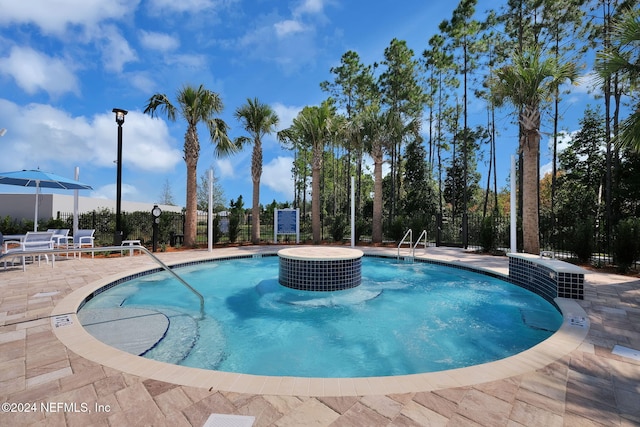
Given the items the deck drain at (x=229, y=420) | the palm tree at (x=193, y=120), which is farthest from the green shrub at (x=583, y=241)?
the palm tree at (x=193, y=120)

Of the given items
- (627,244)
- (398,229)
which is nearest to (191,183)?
(398,229)

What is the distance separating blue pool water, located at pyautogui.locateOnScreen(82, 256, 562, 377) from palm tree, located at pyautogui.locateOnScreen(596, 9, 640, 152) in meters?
3.81

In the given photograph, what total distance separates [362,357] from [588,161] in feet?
73.9

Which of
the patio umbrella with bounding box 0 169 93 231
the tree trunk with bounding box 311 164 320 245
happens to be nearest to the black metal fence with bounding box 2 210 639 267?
the tree trunk with bounding box 311 164 320 245

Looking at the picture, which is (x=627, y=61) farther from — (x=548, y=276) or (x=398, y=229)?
(x=398, y=229)

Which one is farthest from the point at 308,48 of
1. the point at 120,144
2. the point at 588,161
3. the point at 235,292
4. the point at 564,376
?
the point at 588,161

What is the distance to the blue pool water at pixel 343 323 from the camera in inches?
132

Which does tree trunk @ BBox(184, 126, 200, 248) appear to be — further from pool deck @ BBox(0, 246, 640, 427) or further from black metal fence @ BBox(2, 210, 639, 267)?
pool deck @ BBox(0, 246, 640, 427)

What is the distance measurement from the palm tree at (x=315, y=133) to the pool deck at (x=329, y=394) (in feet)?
36.4

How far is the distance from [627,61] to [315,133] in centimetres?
1023

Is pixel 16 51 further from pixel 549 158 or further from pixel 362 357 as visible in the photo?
pixel 549 158

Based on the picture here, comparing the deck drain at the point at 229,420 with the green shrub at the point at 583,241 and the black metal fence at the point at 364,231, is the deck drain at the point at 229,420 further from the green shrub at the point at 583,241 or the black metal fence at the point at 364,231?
the black metal fence at the point at 364,231

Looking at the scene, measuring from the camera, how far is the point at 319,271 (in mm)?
6129

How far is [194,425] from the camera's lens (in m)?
1.77
